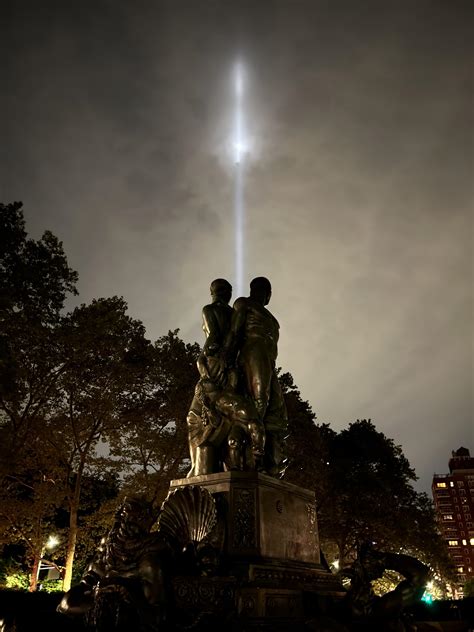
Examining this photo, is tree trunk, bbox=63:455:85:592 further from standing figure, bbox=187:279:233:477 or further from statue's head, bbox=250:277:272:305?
statue's head, bbox=250:277:272:305

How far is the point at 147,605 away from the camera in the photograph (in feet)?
14.6

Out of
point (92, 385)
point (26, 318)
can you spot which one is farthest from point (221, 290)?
point (92, 385)

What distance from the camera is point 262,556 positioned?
5.31m

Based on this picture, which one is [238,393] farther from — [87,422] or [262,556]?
[87,422]

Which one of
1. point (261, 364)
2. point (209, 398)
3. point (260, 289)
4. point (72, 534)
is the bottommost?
point (72, 534)

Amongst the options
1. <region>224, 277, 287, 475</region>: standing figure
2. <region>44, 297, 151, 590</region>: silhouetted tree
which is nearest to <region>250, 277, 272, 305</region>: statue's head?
<region>224, 277, 287, 475</region>: standing figure

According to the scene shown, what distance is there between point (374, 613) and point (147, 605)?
260 cm

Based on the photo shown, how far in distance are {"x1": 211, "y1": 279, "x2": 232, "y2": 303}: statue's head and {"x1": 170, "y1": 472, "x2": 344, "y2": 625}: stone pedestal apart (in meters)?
2.94

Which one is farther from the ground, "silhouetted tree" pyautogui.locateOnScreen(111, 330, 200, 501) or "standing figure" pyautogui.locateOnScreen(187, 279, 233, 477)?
"silhouetted tree" pyautogui.locateOnScreen(111, 330, 200, 501)

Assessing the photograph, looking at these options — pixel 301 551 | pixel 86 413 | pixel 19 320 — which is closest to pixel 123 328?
pixel 86 413

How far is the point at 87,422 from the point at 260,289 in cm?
1364

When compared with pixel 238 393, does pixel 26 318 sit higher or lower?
higher

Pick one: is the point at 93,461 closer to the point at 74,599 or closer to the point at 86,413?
the point at 86,413

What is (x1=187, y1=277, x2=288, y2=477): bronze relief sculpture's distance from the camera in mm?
6352
